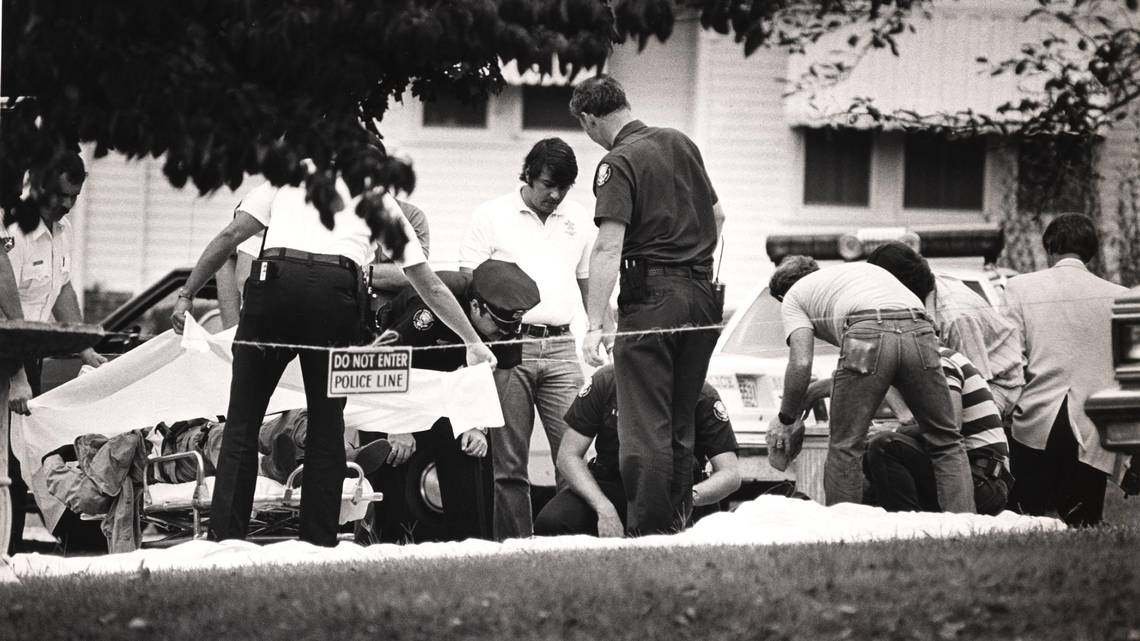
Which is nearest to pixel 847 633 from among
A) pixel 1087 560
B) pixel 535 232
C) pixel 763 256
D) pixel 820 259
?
pixel 1087 560

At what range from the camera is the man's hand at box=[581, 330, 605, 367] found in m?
7.99

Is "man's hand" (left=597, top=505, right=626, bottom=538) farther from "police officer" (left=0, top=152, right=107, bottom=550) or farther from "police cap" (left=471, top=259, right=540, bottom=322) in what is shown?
"police officer" (left=0, top=152, right=107, bottom=550)

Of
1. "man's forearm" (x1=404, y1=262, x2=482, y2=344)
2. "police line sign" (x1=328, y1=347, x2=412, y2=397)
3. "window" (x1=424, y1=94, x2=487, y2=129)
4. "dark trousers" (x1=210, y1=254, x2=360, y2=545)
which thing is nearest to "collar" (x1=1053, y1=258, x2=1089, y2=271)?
"man's forearm" (x1=404, y1=262, x2=482, y2=344)

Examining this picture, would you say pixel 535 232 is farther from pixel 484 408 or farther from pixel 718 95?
pixel 718 95

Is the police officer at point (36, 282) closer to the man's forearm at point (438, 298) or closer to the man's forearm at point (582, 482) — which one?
the man's forearm at point (438, 298)

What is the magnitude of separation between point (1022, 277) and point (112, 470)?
16.0 feet

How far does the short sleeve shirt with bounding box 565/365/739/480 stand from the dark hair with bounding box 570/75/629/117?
1.31m

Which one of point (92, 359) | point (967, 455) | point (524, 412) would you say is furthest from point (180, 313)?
point (967, 455)

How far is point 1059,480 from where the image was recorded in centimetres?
966

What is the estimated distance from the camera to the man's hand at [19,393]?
284 inches

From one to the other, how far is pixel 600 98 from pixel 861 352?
174 centimetres

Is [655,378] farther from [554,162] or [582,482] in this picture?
[554,162]

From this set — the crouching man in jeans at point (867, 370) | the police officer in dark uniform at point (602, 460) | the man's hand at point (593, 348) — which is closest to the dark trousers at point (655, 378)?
the man's hand at point (593, 348)

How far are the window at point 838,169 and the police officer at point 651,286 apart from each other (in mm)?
12202
